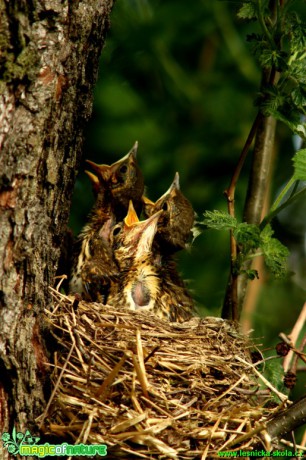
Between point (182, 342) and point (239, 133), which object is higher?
point (239, 133)

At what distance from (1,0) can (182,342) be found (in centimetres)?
143

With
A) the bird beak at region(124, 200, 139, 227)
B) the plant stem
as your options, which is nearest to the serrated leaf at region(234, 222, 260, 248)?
the plant stem

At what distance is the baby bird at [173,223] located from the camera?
4121 millimetres

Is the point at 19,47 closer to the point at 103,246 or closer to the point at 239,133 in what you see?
the point at 103,246

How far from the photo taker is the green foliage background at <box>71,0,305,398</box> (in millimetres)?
5250

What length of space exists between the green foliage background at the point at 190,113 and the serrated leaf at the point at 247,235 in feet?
6.63

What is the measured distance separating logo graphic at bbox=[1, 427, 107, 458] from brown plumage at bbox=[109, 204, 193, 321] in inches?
44.0

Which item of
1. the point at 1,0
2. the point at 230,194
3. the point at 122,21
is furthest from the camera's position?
the point at 122,21

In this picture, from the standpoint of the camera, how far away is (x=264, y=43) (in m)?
3.09

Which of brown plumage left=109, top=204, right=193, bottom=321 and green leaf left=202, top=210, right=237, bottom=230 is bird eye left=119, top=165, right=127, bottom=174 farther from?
green leaf left=202, top=210, right=237, bottom=230

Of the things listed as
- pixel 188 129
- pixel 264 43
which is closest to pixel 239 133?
pixel 188 129

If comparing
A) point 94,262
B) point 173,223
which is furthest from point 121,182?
point 94,262

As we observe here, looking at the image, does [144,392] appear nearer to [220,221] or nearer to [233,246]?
[220,221]

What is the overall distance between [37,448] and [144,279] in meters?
1.36
